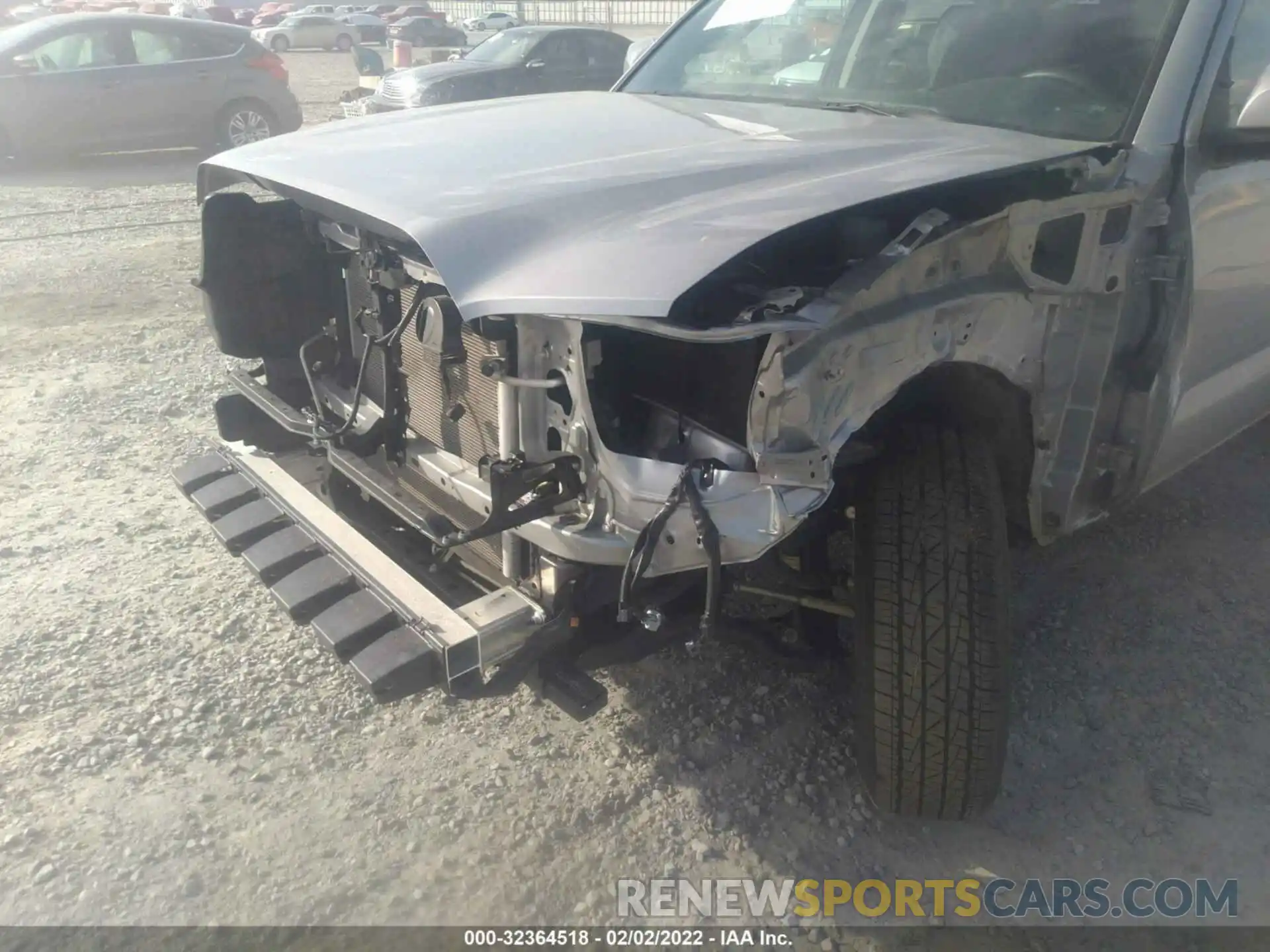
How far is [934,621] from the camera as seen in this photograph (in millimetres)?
2188

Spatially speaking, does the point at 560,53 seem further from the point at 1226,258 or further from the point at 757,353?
the point at 757,353

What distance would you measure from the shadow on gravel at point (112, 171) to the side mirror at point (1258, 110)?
31.9 feet

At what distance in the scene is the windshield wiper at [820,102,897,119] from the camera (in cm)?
298

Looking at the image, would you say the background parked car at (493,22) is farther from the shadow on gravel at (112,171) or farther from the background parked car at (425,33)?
the shadow on gravel at (112,171)

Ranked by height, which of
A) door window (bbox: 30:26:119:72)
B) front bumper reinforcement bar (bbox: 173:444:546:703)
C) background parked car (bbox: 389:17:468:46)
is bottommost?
background parked car (bbox: 389:17:468:46)

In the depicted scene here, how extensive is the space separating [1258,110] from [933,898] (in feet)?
6.38

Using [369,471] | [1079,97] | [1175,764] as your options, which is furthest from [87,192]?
[1175,764]

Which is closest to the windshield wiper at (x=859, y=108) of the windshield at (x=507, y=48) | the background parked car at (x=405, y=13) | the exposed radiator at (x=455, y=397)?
the exposed radiator at (x=455, y=397)

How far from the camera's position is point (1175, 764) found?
2.64 m

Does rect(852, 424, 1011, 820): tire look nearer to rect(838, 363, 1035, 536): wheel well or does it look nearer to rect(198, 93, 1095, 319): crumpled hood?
rect(838, 363, 1035, 536): wheel well

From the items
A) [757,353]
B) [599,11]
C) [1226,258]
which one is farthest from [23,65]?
[599,11]

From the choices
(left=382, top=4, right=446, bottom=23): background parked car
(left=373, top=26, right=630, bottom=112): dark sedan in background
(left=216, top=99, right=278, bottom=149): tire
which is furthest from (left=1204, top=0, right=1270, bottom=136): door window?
(left=382, top=4, right=446, bottom=23): background parked car

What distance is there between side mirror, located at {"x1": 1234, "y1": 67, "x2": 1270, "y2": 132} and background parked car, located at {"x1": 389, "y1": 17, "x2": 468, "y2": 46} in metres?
33.6

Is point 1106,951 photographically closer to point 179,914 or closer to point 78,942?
point 179,914
